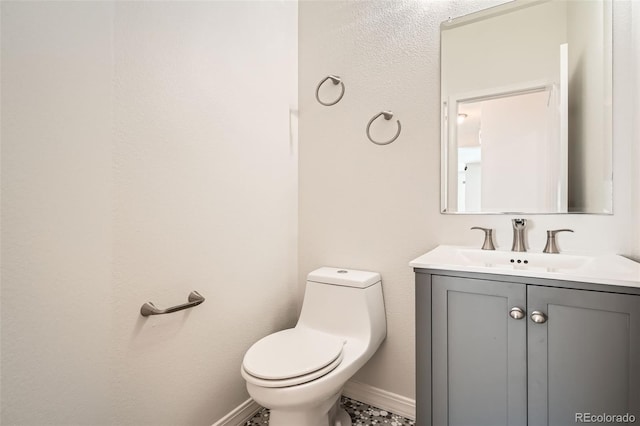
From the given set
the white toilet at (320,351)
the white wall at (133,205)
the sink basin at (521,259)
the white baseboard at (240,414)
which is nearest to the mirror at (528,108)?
the sink basin at (521,259)

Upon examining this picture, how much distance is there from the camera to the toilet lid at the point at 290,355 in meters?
1.16

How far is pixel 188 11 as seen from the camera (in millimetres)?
1283

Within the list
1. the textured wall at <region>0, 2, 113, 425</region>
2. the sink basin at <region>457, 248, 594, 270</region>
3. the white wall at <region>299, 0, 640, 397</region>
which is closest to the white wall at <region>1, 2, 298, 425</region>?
the textured wall at <region>0, 2, 113, 425</region>

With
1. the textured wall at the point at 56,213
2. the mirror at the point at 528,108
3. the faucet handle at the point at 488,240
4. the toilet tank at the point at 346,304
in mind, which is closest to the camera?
the textured wall at the point at 56,213

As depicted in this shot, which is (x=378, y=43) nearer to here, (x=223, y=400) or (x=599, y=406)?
(x=599, y=406)

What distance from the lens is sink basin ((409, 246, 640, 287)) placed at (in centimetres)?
89

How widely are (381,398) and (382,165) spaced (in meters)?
1.22

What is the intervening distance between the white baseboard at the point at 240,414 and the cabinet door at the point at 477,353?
0.93 meters

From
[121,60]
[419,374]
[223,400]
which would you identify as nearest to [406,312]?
[419,374]

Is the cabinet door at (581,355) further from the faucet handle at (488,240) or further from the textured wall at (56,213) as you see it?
the textured wall at (56,213)

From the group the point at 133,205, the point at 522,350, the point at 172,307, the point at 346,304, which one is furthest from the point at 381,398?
the point at 133,205

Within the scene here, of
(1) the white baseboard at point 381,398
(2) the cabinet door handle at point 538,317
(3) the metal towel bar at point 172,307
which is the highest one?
(2) the cabinet door handle at point 538,317

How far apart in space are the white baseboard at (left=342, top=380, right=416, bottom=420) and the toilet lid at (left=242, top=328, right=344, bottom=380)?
1.46 feet

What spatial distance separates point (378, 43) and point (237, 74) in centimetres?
75
